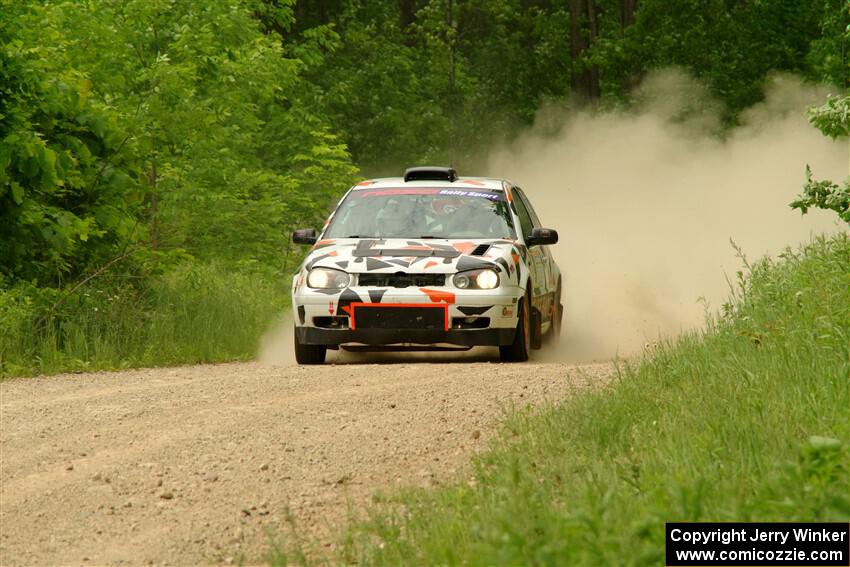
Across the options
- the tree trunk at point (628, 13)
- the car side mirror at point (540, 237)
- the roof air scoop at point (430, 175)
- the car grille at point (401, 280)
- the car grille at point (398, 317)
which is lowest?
the car grille at point (398, 317)

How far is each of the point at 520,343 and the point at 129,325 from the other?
154 inches

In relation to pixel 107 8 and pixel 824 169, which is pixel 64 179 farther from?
pixel 824 169

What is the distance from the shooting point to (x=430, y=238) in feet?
44.4

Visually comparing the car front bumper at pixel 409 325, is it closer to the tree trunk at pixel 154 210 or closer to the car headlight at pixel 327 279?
the car headlight at pixel 327 279

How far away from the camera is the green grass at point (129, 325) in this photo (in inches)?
527

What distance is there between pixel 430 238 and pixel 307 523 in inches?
262

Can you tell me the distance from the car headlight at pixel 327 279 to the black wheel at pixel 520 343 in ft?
4.96

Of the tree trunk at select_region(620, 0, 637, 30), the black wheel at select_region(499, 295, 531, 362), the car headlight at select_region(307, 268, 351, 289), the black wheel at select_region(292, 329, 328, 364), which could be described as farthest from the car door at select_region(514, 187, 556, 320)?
the tree trunk at select_region(620, 0, 637, 30)

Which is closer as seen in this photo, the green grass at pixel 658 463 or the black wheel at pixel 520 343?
the green grass at pixel 658 463

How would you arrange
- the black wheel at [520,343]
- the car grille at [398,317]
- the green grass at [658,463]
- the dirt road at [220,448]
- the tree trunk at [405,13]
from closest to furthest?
1. the green grass at [658,463]
2. the dirt road at [220,448]
3. the car grille at [398,317]
4. the black wheel at [520,343]
5. the tree trunk at [405,13]

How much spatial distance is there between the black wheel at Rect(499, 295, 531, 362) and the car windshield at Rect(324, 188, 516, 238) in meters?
0.89

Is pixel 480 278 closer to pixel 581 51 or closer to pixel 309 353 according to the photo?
pixel 309 353

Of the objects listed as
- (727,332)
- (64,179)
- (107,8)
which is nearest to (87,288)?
(64,179)

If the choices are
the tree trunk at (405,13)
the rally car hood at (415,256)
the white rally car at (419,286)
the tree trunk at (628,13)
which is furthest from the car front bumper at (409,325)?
the tree trunk at (405,13)
